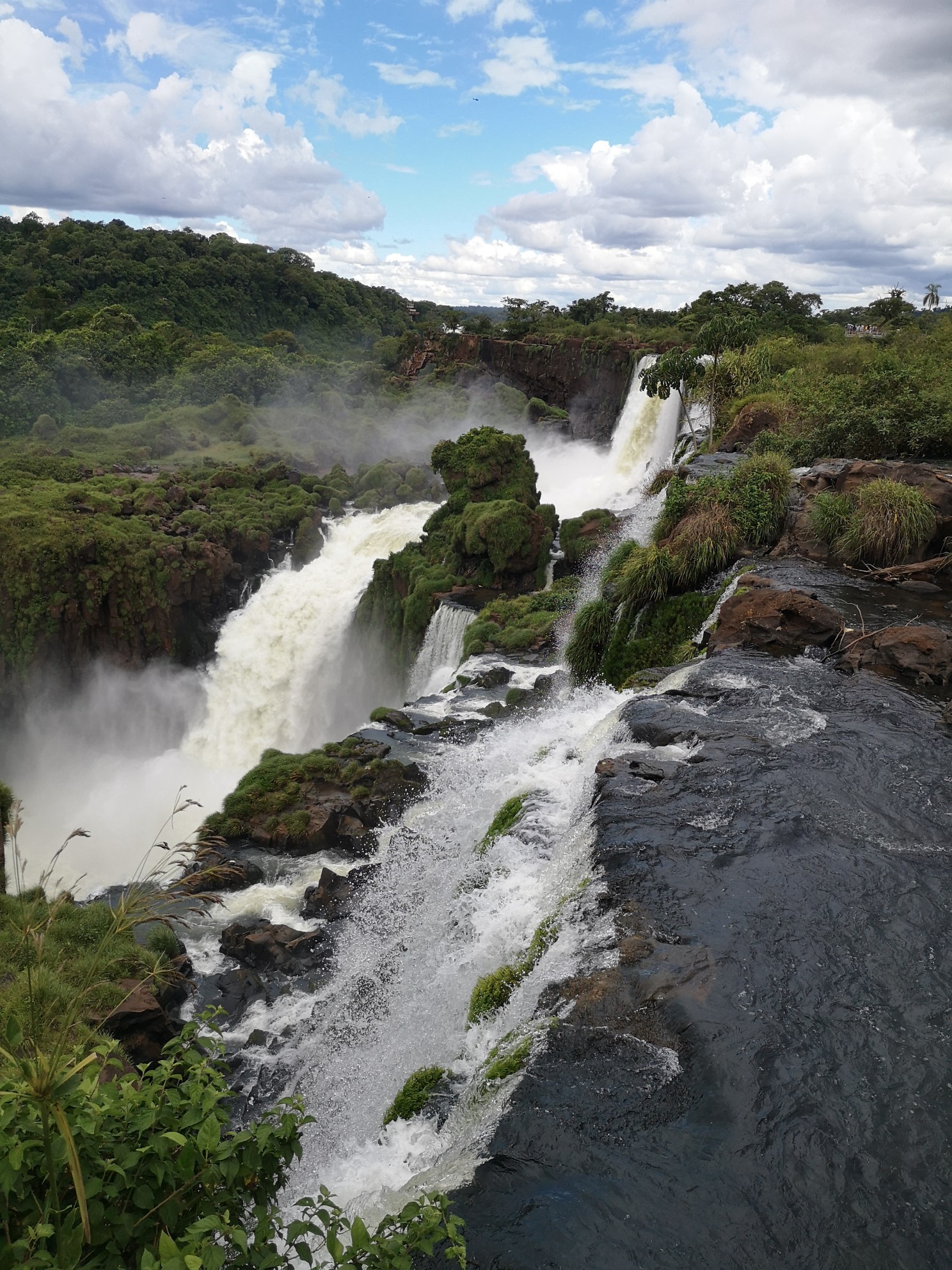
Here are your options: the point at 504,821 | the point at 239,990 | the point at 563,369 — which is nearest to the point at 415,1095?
the point at 504,821

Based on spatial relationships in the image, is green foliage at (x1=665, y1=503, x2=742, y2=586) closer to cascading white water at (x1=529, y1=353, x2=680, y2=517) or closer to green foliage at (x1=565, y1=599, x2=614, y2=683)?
green foliage at (x1=565, y1=599, x2=614, y2=683)

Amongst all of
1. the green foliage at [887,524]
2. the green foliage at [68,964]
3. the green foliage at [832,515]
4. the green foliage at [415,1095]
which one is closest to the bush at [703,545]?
the green foliage at [832,515]

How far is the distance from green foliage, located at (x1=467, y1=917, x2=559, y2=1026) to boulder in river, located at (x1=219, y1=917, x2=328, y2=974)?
4.89m

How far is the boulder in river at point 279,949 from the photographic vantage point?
10.8 m

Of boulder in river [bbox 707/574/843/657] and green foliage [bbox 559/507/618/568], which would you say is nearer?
boulder in river [bbox 707/574/843/657]

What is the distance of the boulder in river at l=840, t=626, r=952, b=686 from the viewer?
960 cm

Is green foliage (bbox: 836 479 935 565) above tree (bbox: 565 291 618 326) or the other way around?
the other way around

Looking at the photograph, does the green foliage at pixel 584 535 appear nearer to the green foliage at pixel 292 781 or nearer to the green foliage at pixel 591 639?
the green foliage at pixel 591 639

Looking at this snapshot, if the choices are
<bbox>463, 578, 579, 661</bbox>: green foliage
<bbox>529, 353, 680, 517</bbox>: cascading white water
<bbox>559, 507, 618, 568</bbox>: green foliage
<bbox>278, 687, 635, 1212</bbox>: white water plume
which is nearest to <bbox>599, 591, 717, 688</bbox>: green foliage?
<bbox>278, 687, 635, 1212</bbox>: white water plume

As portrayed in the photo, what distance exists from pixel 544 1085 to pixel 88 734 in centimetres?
2618

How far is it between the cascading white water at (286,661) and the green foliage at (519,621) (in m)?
6.54

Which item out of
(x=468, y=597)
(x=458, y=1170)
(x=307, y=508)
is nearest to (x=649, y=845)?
(x=458, y=1170)

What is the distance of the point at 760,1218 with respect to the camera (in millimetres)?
4203

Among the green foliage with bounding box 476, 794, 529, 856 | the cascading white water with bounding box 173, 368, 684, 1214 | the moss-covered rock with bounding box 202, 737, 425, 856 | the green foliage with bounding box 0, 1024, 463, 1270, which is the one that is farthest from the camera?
the moss-covered rock with bounding box 202, 737, 425, 856
